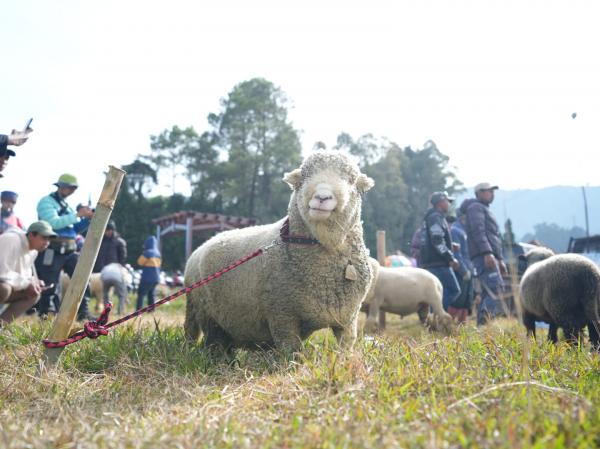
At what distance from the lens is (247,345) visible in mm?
4070

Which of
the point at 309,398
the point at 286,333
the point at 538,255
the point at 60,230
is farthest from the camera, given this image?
the point at 60,230

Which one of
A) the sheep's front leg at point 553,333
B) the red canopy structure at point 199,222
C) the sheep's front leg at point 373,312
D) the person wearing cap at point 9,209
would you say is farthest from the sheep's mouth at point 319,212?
the red canopy structure at point 199,222

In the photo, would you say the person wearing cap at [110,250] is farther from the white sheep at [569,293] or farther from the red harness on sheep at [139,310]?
the white sheep at [569,293]

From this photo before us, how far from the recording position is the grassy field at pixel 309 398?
6.06 ft

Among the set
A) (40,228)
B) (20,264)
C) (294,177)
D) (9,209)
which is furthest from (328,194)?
(9,209)

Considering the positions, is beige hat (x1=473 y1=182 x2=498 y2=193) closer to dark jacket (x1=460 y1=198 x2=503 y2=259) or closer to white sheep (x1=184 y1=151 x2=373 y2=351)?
dark jacket (x1=460 y1=198 x2=503 y2=259)

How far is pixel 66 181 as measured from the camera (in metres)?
6.63

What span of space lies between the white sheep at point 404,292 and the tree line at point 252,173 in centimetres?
1764

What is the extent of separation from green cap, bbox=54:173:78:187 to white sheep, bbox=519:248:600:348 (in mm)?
5412

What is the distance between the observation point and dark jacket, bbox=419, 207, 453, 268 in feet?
23.1

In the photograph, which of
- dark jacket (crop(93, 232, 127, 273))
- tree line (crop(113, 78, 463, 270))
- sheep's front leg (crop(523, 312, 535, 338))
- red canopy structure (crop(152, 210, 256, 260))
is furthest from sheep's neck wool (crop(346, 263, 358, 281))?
tree line (crop(113, 78, 463, 270))

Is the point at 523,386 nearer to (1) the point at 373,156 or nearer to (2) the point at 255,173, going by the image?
(2) the point at 255,173

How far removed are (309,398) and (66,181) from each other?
213 inches

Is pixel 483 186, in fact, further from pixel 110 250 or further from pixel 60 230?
pixel 110 250
